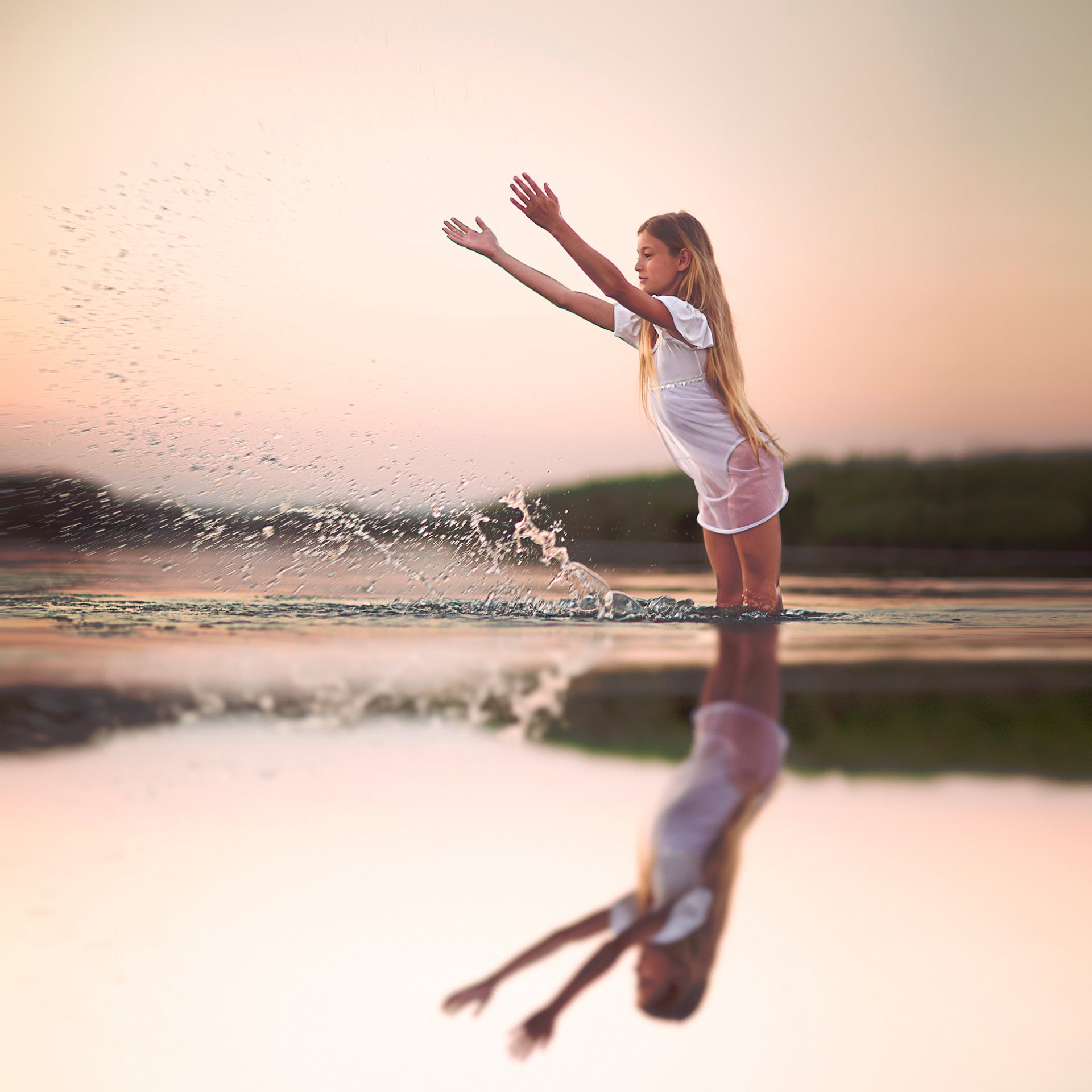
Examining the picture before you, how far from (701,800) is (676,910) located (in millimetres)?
157

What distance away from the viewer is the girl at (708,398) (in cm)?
229

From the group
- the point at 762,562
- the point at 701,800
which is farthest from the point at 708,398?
the point at 701,800

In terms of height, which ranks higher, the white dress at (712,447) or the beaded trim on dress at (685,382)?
the beaded trim on dress at (685,382)

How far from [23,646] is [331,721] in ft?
2.72

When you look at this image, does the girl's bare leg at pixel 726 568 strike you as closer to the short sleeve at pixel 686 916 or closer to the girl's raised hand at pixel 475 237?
the girl's raised hand at pixel 475 237

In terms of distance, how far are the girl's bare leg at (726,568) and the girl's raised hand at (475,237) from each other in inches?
31.4

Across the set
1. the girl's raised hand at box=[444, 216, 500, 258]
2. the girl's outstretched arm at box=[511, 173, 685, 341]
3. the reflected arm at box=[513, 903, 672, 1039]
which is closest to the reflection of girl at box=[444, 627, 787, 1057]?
the reflected arm at box=[513, 903, 672, 1039]

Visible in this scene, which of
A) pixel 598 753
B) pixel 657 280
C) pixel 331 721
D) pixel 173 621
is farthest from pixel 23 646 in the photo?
pixel 657 280

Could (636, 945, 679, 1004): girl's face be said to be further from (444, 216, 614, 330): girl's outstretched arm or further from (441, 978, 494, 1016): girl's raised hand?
(444, 216, 614, 330): girl's outstretched arm

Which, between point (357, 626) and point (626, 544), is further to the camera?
point (626, 544)

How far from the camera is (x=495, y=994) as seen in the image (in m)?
0.63

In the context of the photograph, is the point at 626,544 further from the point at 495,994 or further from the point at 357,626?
the point at 495,994

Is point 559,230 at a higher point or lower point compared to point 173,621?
higher

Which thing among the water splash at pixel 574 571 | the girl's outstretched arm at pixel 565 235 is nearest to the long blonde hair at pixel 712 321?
the girl's outstretched arm at pixel 565 235
